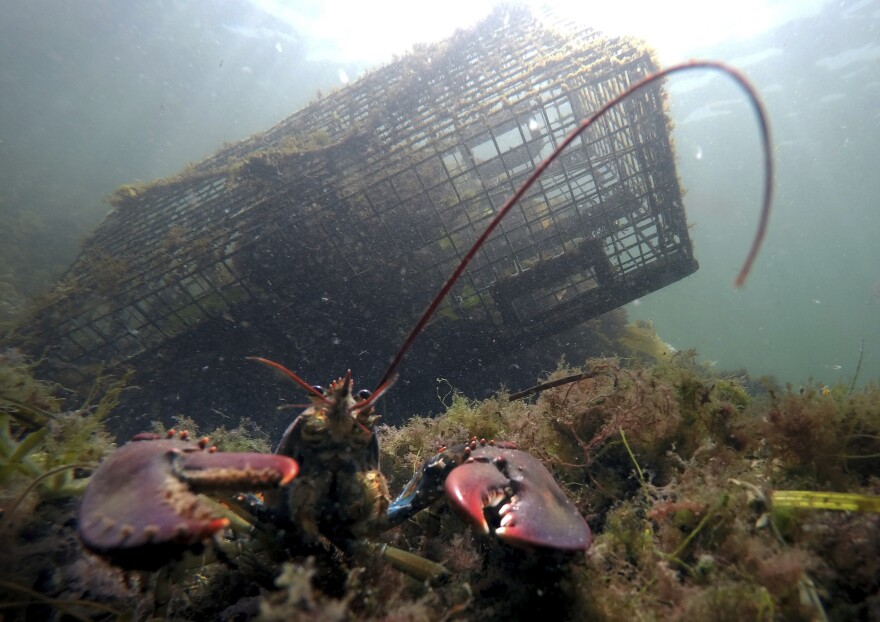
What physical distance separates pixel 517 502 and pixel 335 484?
0.98 m

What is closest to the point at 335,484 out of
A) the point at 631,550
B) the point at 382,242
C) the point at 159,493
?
the point at 159,493

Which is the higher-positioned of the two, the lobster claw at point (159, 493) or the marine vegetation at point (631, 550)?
the lobster claw at point (159, 493)

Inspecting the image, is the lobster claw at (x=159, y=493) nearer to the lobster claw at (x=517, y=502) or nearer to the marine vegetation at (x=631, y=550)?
the marine vegetation at (x=631, y=550)

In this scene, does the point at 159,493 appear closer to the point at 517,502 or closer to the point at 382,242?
the point at 517,502

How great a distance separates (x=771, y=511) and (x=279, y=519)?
2389 mm

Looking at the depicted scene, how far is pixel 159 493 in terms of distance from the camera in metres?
1.39

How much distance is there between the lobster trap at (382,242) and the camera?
5777 mm

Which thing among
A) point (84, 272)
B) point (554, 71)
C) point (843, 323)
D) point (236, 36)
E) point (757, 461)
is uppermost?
point (236, 36)

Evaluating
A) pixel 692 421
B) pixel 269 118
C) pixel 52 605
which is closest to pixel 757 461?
pixel 692 421

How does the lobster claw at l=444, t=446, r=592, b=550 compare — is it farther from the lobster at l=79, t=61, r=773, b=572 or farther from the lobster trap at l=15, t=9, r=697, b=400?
the lobster trap at l=15, t=9, r=697, b=400

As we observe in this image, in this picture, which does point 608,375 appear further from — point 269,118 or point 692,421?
point 269,118

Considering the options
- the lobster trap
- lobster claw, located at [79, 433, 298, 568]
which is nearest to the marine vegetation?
lobster claw, located at [79, 433, 298, 568]

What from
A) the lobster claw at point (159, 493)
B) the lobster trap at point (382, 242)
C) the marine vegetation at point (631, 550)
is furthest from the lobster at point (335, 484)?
the lobster trap at point (382, 242)

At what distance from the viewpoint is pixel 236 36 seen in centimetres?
2658
